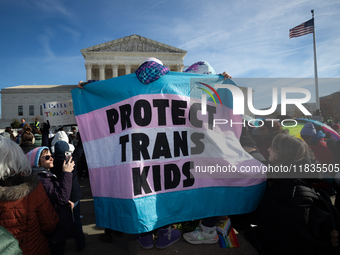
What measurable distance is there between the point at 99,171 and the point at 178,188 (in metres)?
0.92

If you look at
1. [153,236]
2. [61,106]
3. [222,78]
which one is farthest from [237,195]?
[61,106]

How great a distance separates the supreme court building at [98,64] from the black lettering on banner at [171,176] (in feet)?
147

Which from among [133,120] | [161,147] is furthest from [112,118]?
[161,147]

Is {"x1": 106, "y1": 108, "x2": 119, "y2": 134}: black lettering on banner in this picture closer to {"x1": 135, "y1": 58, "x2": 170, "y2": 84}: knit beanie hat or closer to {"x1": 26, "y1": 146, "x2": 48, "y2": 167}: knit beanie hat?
{"x1": 135, "y1": 58, "x2": 170, "y2": 84}: knit beanie hat

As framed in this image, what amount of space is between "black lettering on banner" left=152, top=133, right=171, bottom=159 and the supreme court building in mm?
44585

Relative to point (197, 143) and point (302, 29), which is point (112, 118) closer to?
point (197, 143)

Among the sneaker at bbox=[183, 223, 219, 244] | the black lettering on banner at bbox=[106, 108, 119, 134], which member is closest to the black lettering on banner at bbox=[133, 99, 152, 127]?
the black lettering on banner at bbox=[106, 108, 119, 134]

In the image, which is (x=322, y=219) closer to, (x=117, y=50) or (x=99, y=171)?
(x=99, y=171)

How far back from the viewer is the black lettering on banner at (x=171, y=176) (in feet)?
7.70

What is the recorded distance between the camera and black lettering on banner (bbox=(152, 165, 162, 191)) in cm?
230

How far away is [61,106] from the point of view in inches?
123

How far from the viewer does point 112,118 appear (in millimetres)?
2514

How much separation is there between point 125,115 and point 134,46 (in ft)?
156

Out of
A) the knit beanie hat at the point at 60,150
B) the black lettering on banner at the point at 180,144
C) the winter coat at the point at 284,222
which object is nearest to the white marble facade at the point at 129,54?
the knit beanie hat at the point at 60,150
